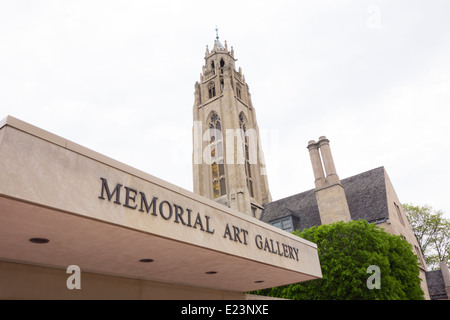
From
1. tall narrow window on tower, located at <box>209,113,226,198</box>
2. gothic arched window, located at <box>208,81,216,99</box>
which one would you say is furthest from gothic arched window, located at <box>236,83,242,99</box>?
tall narrow window on tower, located at <box>209,113,226,198</box>

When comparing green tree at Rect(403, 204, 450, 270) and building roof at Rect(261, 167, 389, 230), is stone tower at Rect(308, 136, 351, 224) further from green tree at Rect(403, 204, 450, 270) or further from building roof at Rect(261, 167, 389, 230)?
green tree at Rect(403, 204, 450, 270)

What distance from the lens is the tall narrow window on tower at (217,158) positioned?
50656 millimetres

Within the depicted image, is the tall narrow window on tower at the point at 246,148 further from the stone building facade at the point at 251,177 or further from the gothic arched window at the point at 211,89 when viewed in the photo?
the gothic arched window at the point at 211,89

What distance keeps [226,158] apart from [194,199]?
41.8 metres

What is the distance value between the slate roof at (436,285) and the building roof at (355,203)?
10469 mm

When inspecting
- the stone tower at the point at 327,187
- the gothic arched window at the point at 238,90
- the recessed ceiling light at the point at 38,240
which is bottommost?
the recessed ceiling light at the point at 38,240

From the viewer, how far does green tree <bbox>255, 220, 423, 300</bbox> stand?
62.2ft

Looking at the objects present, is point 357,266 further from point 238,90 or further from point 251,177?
point 238,90

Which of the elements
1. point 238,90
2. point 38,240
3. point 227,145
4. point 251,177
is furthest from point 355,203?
point 238,90

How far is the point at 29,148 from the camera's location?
5.31 meters

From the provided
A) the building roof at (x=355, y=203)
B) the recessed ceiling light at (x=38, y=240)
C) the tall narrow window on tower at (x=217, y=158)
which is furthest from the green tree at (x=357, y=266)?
the tall narrow window on tower at (x=217, y=158)

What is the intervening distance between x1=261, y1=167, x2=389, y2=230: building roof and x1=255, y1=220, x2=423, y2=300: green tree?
7.58 meters
